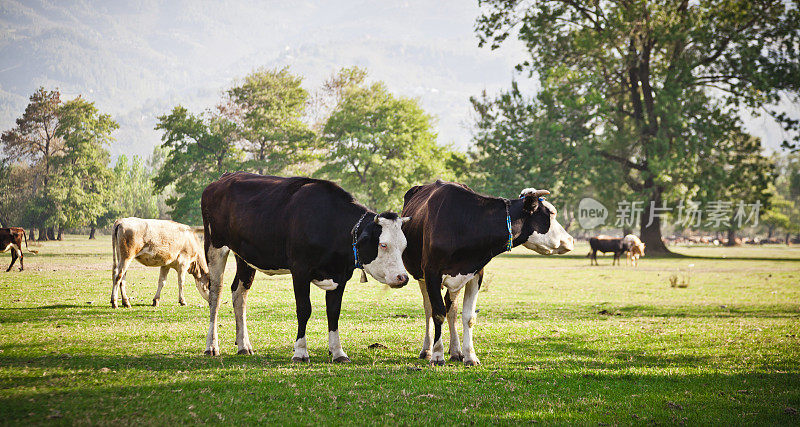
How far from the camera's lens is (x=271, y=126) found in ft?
193

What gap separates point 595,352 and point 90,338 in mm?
8797

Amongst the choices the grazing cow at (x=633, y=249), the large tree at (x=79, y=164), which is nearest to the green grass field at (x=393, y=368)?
the grazing cow at (x=633, y=249)

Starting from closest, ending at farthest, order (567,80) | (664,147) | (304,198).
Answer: (304,198) < (664,147) < (567,80)

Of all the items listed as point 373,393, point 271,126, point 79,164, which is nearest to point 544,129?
point 271,126

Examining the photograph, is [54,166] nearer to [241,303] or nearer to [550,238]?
[241,303]

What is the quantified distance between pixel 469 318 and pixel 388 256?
161cm

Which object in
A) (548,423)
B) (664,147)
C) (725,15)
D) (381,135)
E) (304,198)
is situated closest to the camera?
(548,423)

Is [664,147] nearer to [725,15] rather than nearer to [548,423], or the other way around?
[725,15]

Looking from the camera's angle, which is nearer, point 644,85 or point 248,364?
point 248,364

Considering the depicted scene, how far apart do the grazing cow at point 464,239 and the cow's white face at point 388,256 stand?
1.79 feet

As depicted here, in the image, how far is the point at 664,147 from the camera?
44469mm

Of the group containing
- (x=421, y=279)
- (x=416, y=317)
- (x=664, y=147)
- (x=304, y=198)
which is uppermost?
(x=664, y=147)

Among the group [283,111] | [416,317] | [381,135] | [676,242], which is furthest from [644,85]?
[676,242]

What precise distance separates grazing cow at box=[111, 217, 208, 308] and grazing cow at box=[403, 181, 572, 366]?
9.32m
